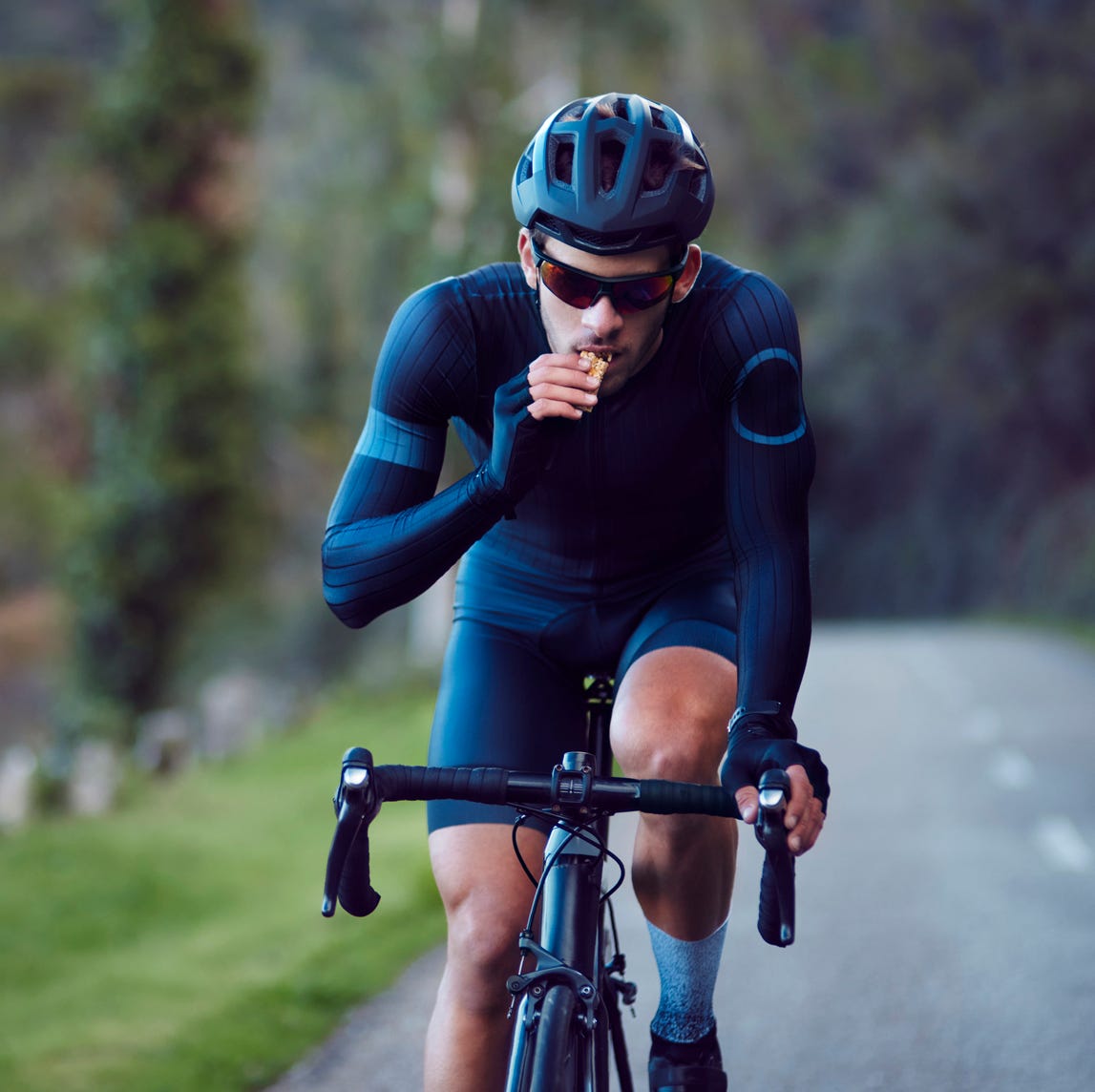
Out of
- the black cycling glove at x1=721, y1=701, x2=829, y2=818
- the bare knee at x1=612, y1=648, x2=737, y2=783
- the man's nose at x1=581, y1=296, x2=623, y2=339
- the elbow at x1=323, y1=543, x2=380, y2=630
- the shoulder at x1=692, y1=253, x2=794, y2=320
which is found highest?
the shoulder at x1=692, y1=253, x2=794, y2=320

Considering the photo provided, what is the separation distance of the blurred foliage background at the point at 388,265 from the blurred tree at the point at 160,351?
0.05 meters

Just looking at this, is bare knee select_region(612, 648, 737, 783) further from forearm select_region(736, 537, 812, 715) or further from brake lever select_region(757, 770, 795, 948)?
brake lever select_region(757, 770, 795, 948)

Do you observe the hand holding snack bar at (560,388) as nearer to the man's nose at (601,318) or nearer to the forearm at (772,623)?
the man's nose at (601,318)

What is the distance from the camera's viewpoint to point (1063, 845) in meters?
8.67

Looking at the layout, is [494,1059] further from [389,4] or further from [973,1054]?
[389,4]

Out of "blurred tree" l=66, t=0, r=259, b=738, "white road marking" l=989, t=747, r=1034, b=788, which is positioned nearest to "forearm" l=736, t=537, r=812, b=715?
"white road marking" l=989, t=747, r=1034, b=788

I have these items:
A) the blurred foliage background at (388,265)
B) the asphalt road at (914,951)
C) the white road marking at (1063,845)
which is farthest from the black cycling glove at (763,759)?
the blurred foliage background at (388,265)

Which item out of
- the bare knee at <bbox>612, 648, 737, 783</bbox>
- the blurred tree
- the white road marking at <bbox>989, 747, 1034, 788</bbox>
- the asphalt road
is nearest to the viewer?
the bare knee at <bbox>612, 648, 737, 783</bbox>

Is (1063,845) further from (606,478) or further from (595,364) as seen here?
(595,364)

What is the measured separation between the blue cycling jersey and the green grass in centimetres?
274

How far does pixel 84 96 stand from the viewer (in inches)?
1459

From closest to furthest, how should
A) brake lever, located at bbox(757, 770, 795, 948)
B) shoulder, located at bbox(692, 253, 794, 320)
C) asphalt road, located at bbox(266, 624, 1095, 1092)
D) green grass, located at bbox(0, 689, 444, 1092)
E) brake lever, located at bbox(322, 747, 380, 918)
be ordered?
brake lever, located at bbox(757, 770, 795, 948) → brake lever, located at bbox(322, 747, 380, 918) → shoulder, located at bbox(692, 253, 794, 320) → asphalt road, located at bbox(266, 624, 1095, 1092) → green grass, located at bbox(0, 689, 444, 1092)

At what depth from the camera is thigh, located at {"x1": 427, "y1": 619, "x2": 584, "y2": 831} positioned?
9.71 feet

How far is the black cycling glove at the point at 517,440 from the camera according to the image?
8.29 ft
